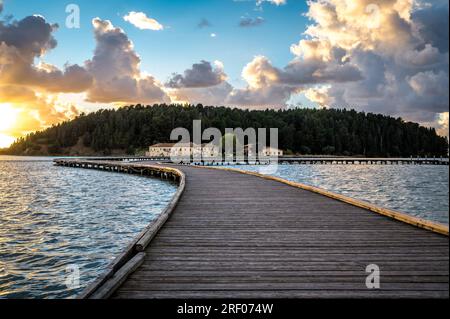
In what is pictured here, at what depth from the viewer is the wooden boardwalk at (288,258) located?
4023mm

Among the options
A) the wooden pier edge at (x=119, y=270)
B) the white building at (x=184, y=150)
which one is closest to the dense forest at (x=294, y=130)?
the white building at (x=184, y=150)

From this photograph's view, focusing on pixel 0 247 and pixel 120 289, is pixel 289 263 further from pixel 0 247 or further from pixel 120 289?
pixel 0 247

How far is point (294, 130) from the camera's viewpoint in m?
143

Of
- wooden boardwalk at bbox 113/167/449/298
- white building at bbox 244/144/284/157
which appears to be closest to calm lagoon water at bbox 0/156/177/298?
wooden boardwalk at bbox 113/167/449/298

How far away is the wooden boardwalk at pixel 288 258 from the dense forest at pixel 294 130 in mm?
130483

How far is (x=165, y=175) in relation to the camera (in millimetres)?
37500

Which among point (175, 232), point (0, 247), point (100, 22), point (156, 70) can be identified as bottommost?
point (0, 247)

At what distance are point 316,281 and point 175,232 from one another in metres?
3.49

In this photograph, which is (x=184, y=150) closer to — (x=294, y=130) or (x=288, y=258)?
(x=294, y=130)

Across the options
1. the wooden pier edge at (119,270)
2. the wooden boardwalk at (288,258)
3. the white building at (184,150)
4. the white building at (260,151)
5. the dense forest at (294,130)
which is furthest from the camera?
the dense forest at (294,130)

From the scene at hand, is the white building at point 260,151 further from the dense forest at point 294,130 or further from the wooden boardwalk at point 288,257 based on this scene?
the wooden boardwalk at point 288,257

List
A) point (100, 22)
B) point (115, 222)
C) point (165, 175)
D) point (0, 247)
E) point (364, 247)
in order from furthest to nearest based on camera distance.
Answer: point (165, 175), point (115, 222), point (0, 247), point (364, 247), point (100, 22)

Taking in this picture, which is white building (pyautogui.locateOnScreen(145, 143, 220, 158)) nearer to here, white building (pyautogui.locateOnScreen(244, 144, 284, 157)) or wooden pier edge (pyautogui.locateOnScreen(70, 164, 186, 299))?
white building (pyautogui.locateOnScreen(244, 144, 284, 157))
